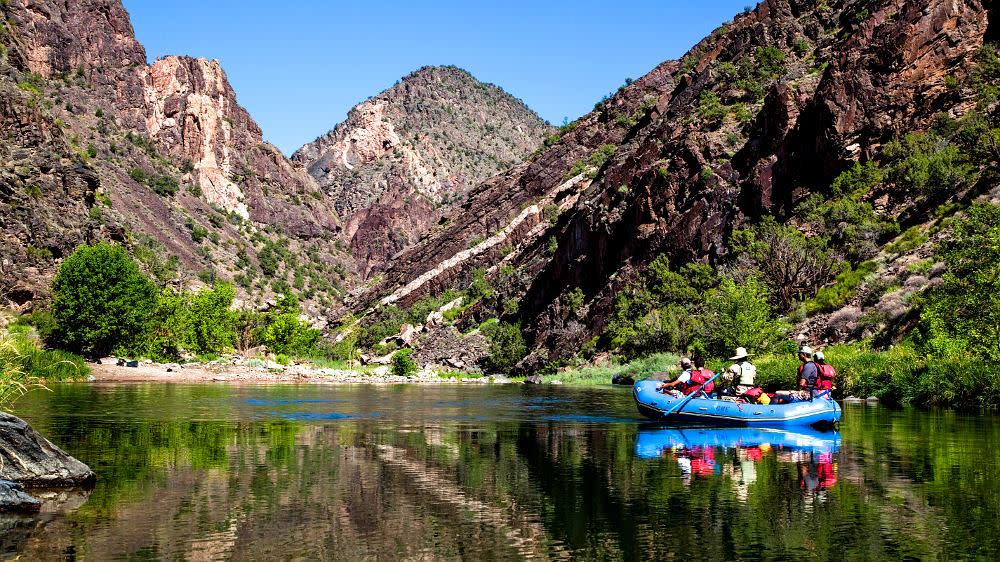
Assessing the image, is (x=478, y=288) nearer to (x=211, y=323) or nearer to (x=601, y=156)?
(x=601, y=156)

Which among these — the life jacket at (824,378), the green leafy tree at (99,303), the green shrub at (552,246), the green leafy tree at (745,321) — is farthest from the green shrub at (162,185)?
the life jacket at (824,378)

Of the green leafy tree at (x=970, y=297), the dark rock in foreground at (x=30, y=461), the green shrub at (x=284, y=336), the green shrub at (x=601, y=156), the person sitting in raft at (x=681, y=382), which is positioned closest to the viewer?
the dark rock in foreground at (x=30, y=461)

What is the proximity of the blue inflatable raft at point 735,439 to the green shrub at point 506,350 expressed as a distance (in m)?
73.7

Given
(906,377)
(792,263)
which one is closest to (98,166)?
(792,263)

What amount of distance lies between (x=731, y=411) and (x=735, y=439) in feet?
11.2

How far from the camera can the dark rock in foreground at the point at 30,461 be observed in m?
14.6

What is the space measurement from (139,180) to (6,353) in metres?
150

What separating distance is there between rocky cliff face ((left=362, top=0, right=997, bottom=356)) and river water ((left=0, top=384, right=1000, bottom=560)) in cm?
4790

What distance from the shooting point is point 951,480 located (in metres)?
16.6

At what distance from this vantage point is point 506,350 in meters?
104

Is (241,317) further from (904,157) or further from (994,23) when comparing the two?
(994,23)

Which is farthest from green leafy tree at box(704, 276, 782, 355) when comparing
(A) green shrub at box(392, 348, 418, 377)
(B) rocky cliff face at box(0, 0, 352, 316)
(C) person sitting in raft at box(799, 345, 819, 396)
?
(B) rocky cliff face at box(0, 0, 352, 316)

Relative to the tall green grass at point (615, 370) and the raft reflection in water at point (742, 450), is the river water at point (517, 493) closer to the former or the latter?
the raft reflection in water at point (742, 450)

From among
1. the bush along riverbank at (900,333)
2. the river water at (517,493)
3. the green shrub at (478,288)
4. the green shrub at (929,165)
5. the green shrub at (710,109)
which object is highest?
the green shrub at (710,109)
